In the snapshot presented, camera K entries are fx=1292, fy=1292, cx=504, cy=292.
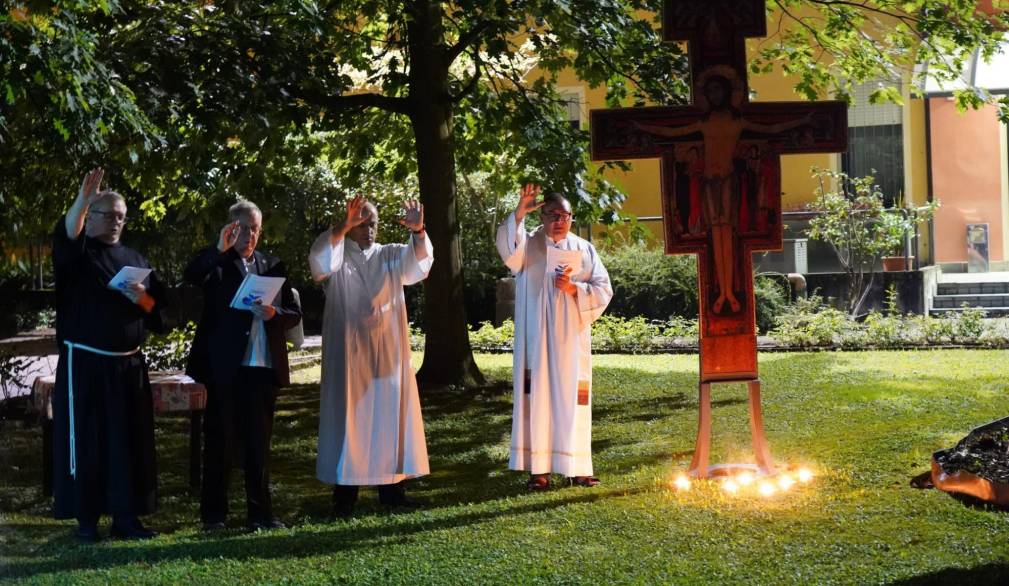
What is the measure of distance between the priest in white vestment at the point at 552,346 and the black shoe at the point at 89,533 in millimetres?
2805

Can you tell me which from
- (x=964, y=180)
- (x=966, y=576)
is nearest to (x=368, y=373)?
(x=966, y=576)

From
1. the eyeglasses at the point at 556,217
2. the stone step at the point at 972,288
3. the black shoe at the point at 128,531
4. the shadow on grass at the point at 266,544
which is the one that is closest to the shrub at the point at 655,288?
the stone step at the point at 972,288

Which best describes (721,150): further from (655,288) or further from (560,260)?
(655,288)

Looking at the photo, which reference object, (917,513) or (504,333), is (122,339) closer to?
(917,513)

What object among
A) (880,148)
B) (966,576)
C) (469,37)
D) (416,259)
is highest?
(880,148)

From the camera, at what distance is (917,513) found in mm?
7414

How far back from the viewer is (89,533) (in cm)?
749

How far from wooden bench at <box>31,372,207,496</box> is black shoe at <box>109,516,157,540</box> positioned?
4.24 ft

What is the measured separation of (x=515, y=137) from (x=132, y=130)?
5366mm

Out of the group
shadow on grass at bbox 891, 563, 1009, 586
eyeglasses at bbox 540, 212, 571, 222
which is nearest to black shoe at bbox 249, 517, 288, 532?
eyeglasses at bbox 540, 212, 571, 222

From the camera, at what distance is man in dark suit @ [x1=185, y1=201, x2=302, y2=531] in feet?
25.2

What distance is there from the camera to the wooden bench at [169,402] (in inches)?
350

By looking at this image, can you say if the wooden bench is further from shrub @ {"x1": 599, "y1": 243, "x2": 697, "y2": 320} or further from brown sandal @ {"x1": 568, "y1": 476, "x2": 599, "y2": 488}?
shrub @ {"x1": 599, "y1": 243, "x2": 697, "y2": 320}

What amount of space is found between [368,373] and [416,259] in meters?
0.80
